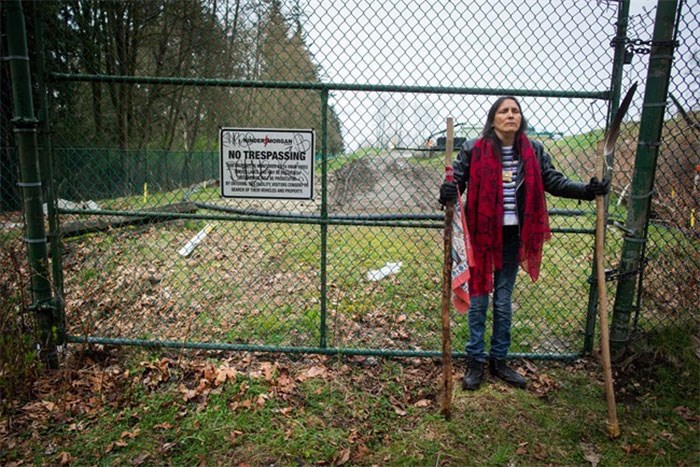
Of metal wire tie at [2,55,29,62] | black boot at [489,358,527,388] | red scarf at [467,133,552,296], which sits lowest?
black boot at [489,358,527,388]

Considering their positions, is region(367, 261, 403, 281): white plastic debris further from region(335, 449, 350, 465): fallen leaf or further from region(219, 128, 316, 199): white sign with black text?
region(335, 449, 350, 465): fallen leaf

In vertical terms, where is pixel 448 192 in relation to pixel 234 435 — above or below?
above

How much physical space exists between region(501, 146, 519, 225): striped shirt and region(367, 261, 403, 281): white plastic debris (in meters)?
3.11

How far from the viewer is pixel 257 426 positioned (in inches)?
114

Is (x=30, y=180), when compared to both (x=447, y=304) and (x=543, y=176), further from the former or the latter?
(x=543, y=176)

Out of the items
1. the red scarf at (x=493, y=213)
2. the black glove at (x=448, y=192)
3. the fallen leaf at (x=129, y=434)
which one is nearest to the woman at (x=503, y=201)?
the red scarf at (x=493, y=213)

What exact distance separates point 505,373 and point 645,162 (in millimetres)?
1879

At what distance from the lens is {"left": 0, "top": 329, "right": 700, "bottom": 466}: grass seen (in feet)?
8.84

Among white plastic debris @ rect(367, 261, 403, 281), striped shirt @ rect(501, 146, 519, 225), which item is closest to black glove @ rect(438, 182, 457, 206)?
striped shirt @ rect(501, 146, 519, 225)

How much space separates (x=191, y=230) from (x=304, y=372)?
7.02m

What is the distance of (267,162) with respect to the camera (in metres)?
3.33

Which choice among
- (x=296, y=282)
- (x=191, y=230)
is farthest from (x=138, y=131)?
(x=296, y=282)

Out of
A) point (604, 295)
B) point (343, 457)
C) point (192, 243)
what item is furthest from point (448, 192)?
point (192, 243)

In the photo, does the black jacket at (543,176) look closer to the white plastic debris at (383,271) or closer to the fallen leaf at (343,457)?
the fallen leaf at (343,457)
